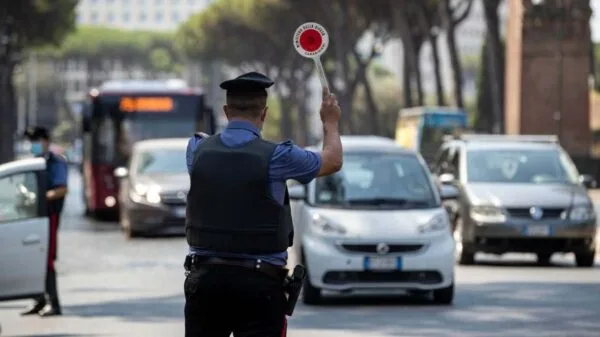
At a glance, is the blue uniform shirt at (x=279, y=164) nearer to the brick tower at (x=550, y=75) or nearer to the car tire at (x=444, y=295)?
the car tire at (x=444, y=295)

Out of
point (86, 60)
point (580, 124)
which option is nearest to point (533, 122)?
point (580, 124)

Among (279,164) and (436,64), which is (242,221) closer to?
(279,164)

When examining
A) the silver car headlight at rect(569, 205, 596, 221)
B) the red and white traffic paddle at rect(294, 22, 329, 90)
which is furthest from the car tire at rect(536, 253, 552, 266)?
the red and white traffic paddle at rect(294, 22, 329, 90)

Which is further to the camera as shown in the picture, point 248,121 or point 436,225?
point 436,225

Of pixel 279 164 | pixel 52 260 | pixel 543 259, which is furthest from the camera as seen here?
pixel 543 259

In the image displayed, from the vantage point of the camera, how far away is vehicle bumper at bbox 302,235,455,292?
15812 mm

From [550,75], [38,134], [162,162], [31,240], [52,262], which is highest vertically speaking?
[38,134]

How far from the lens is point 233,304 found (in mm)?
6613

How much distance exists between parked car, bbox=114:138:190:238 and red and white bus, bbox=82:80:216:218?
14.5 feet

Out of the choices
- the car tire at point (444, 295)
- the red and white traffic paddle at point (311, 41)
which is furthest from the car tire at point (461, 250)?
the red and white traffic paddle at point (311, 41)

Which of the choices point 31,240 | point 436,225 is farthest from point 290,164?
point 436,225

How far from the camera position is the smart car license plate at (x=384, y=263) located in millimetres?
15782

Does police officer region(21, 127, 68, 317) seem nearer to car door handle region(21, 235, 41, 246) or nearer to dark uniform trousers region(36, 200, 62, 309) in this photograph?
dark uniform trousers region(36, 200, 62, 309)

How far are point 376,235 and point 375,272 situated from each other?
1.04ft
